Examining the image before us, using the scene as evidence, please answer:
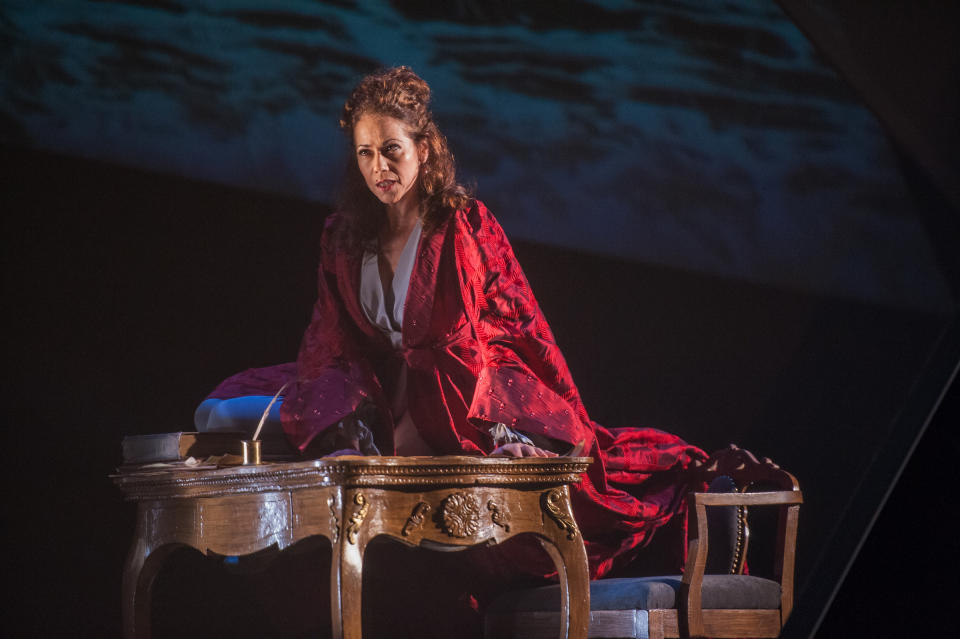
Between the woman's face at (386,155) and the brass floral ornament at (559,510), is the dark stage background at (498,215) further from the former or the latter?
the brass floral ornament at (559,510)

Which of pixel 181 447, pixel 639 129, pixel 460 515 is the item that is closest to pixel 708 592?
pixel 460 515

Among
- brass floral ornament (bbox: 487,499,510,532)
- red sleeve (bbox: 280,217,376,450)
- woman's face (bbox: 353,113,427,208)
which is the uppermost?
woman's face (bbox: 353,113,427,208)

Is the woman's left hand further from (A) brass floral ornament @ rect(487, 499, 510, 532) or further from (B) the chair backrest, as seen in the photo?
(B) the chair backrest

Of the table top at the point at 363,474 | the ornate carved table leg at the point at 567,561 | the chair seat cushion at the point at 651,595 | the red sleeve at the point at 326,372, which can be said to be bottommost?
the chair seat cushion at the point at 651,595

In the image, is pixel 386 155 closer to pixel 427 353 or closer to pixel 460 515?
pixel 427 353

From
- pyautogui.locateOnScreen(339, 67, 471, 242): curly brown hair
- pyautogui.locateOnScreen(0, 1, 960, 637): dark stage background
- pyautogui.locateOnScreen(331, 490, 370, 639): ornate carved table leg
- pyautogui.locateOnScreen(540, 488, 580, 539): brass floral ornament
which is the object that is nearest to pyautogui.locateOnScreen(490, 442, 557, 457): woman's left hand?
pyautogui.locateOnScreen(540, 488, 580, 539): brass floral ornament

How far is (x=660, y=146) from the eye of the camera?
2848mm

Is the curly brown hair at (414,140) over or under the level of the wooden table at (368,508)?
over

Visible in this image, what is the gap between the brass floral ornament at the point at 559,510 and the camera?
6.03 feet

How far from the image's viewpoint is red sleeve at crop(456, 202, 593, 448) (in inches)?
83.1

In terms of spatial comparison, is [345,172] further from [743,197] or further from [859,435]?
[859,435]

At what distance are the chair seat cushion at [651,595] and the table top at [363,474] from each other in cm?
31

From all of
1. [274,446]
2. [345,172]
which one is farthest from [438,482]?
[345,172]

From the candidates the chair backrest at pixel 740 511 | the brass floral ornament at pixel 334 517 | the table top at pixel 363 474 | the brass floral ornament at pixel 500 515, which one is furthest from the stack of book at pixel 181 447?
the chair backrest at pixel 740 511
